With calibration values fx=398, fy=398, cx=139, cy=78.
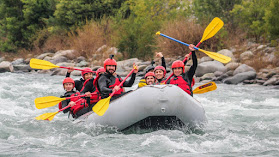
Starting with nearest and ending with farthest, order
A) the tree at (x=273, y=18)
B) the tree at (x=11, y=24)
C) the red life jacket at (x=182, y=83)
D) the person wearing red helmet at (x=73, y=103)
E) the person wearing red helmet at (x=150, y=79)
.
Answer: the red life jacket at (x=182, y=83), the person wearing red helmet at (x=150, y=79), the person wearing red helmet at (x=73, y=103), the tree at (x=273, y=18), the tree at (x=11, y=24)

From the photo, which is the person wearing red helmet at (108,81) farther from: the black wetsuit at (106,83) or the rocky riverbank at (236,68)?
the rocky riverbank at (236,68)

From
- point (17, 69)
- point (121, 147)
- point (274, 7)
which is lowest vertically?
point (17, 69)

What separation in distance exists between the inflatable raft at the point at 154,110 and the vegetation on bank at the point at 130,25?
8744 millimetres

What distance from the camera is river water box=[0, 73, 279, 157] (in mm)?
4793

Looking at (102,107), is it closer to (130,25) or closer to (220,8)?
(130,25)

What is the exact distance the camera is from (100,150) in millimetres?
4898

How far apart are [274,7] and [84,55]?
10.5 m

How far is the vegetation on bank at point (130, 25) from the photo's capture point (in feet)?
53.8

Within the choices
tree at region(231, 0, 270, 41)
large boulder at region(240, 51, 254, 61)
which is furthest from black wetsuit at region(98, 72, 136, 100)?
tree at region(231, 0, 270, 41)

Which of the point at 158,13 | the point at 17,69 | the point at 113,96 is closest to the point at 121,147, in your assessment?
the point at 113,96

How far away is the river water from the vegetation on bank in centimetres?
701

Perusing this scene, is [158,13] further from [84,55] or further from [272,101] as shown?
[272,101]

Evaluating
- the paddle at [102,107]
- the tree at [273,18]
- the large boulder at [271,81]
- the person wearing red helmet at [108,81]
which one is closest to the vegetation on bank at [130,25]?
the tree at [273,18]

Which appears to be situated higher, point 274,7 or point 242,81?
point 274,7
